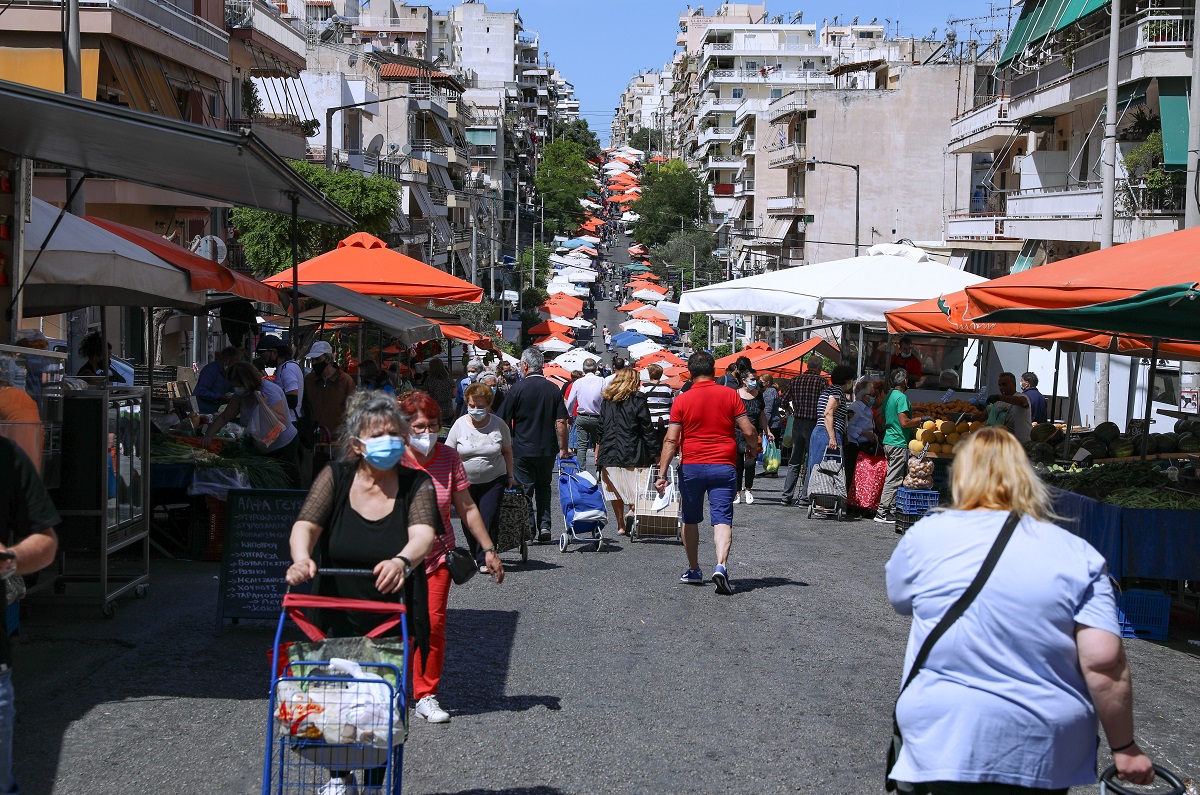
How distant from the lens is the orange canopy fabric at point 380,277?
14.8 metres

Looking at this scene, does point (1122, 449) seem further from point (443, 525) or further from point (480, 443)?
point (443, 525)

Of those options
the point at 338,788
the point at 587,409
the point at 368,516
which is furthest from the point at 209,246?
the point at 338,788

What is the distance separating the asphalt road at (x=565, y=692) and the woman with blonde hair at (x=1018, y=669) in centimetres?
203

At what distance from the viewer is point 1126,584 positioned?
28.5 ft

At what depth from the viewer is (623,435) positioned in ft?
43.2

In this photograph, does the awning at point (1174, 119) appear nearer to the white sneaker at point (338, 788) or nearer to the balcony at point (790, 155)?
the white sneaker at point (338, 788)

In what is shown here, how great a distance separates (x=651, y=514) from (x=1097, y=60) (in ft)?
65.1

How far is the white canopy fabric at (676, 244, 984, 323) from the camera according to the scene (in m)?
14.6

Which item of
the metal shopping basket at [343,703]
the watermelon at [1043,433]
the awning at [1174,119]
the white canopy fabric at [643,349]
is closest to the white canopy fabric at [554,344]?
the white canopy fabric at [643,349]

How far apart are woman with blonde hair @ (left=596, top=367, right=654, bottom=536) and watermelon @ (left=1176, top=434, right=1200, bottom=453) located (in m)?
5.15

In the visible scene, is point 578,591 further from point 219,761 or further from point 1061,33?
point 1061,33

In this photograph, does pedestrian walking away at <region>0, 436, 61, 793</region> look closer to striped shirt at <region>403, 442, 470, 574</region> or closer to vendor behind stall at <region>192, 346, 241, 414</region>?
striped shirt at <region>403, 442, 470, 574</region>

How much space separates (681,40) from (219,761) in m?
169

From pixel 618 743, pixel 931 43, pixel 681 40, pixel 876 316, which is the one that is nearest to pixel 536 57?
pixel 681 40
